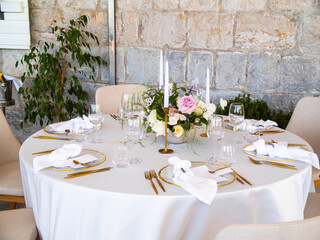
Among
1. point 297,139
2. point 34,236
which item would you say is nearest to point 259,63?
point 297,139

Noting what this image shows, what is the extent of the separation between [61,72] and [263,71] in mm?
2287

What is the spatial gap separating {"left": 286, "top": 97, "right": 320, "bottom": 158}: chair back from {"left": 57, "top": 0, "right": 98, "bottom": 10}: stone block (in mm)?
2535

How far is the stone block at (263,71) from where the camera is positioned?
3.26 meters

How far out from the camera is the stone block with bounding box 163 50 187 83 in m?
3.55

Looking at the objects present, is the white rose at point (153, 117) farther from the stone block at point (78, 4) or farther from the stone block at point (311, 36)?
the stone block at point (78, 4)

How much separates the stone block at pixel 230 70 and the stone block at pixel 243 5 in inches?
17.5

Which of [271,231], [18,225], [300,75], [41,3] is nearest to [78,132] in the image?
[18,225]

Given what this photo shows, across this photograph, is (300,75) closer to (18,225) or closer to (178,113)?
(178,113)

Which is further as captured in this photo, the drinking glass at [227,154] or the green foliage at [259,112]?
the green foliage at [259,112]

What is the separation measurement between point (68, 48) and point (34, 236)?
2.62 metres

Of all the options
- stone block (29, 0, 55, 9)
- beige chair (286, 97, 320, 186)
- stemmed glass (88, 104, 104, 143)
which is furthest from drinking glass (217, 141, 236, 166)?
stone block (29, 0, 55, 9)

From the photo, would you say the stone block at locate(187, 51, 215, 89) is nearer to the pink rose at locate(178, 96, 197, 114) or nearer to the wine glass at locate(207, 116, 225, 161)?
the wine glass at locate(207, 116, 225, 161)

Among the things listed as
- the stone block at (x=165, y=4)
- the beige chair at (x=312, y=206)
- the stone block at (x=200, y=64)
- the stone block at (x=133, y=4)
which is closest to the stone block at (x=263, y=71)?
the stone block at (x=200, y=64)

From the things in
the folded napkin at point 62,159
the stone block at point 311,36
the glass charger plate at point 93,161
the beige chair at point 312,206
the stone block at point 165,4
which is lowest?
the beige chair at point 312,206
